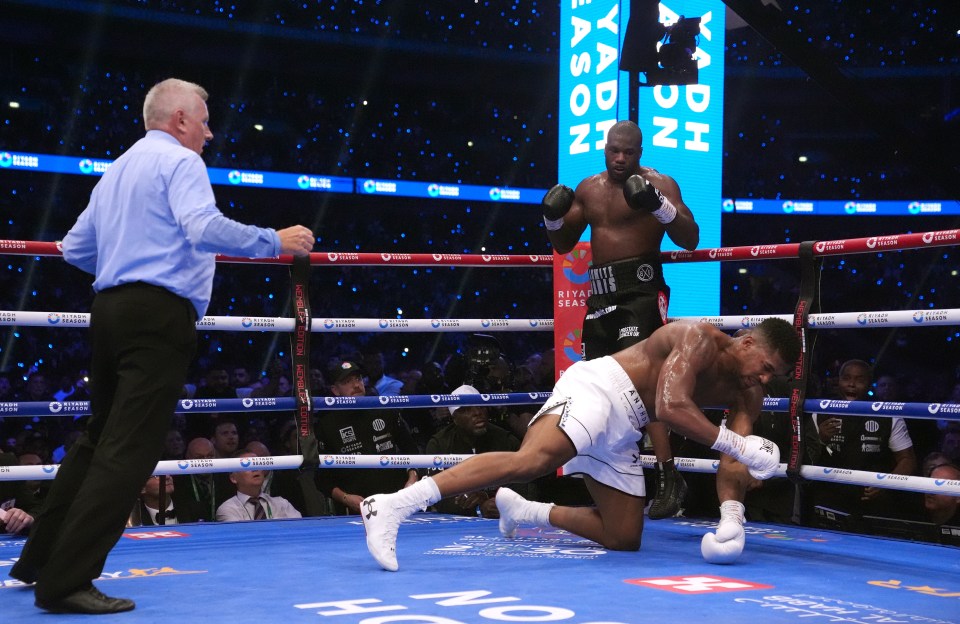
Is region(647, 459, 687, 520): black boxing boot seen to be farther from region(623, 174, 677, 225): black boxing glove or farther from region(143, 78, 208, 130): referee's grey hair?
region(143, 78, 208, 130): referee's grey hair

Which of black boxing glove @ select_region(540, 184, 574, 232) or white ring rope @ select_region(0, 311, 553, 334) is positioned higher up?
black boxing glove @ select_region(540, 184, 574, 232)

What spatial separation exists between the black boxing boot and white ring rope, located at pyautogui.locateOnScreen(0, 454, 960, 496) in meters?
0.05

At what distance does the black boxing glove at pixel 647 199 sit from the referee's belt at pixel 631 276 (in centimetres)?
18

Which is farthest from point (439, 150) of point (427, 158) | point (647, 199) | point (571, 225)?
point (647, 199)

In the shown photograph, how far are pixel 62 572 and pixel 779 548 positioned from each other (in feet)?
6.51

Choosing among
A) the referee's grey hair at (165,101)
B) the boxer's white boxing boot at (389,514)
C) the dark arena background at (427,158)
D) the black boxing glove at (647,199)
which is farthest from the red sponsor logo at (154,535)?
the dark arena background at (427,158)

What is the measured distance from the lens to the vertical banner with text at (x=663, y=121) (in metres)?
7.19

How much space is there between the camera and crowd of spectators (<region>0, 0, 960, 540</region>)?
1254 centimetres

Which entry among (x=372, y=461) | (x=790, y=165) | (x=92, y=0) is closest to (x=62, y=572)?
(x=372, y=461)

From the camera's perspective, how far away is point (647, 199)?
134 inches

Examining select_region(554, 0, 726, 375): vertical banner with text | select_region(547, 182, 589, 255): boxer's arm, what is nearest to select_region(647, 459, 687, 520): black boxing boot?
select_region(547, 182, 589, 255): boxer's arm

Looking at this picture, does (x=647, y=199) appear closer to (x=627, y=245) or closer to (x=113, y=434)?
(x=627, y=245)

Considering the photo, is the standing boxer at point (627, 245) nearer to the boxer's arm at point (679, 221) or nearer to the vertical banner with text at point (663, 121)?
the boxer's arm at point (679, 221)

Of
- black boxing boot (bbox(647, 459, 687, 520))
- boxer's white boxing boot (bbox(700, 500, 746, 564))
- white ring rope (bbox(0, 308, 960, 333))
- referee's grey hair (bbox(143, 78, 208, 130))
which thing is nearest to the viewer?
referee's grey hair (bbox(143, 78, 208, 130))
